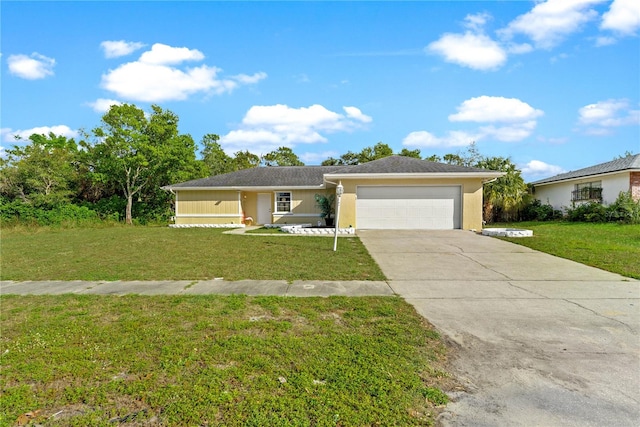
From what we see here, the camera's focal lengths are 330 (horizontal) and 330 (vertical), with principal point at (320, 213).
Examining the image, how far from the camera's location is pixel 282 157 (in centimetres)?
4359

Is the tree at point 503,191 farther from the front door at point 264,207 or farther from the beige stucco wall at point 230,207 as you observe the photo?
the front door at point 264,207

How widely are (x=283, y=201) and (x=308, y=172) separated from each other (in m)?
3.37

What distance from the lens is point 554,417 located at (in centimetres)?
233

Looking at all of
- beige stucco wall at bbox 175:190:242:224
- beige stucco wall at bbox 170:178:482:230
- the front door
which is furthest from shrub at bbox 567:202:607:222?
beige stucco wall at bbox 175:190:242:224

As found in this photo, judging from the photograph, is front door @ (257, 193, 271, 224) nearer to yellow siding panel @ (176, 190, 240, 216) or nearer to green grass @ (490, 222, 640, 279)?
yellow siding panel @ (176, 190, 240, 216)

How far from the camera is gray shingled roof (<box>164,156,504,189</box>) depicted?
1573 centimetres

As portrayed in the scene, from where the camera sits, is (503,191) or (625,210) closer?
(625,210)

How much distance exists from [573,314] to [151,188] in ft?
85.4

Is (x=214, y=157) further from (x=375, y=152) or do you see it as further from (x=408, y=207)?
(x=408, y=207)

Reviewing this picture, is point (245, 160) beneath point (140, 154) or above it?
above

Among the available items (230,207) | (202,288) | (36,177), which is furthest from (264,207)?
(202,288)

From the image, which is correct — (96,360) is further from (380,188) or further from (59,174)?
(59,174)

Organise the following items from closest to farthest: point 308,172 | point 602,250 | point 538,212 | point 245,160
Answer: point 602,250
point 538,212
point 308,172
point 245,160

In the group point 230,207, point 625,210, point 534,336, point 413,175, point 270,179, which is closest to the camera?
point 534,336
